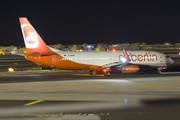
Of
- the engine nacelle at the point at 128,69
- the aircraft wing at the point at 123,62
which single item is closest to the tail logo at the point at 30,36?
the aircraft wing at the point at 123,62

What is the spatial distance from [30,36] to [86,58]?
9.68 m

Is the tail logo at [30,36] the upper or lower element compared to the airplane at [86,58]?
upper

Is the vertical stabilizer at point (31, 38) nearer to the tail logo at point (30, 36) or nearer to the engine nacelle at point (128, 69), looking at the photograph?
the tail logo at point (30, 36)

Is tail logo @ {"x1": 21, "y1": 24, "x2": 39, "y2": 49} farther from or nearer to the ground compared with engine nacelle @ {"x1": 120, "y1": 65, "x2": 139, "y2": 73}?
farther from the ground

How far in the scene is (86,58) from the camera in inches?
1473

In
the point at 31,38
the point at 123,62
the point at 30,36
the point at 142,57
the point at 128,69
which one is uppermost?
the point at 30,36

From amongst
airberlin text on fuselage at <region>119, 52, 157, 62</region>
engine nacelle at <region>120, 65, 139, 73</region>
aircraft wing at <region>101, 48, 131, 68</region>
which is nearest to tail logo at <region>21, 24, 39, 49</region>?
aircraft wing at <region>101, 48, 131, 68</region>

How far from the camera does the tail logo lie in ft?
116

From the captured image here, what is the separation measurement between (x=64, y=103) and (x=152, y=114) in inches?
248

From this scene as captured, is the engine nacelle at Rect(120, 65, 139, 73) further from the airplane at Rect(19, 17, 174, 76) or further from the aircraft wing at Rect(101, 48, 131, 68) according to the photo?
the aircraft wing at Rect(101, 48, 131, 68)

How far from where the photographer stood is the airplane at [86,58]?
116ft

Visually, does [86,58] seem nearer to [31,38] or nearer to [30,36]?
[31,38]

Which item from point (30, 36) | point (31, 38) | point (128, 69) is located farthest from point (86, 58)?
point (30, 36)

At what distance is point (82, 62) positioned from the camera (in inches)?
1464
